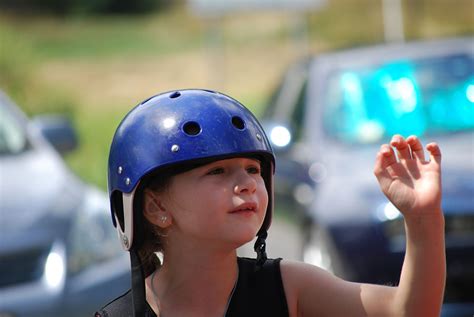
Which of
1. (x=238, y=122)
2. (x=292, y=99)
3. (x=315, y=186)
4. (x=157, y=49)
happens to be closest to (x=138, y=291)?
(x=238, y=122)

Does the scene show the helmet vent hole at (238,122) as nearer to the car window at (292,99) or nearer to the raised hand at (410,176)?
the raised hand at (410,176)

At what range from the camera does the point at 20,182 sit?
758 centimetres

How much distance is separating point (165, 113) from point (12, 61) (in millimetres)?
24059

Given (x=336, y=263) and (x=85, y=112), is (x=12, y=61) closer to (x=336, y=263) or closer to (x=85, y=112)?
(x=85, y=112)

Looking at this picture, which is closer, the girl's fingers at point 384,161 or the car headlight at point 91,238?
the girl's fingers at point 384,161

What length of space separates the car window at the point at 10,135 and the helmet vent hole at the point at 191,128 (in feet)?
15.9

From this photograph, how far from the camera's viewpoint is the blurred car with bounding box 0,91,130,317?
6.62m

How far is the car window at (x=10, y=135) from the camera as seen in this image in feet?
26.8

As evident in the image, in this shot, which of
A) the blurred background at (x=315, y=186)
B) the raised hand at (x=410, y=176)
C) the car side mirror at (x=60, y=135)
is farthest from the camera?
the car side mirror at (x=60, y=135)

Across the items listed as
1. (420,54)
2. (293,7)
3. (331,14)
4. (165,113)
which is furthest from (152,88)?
(165,113)

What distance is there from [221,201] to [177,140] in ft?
0.68

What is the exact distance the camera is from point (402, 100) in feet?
26.8

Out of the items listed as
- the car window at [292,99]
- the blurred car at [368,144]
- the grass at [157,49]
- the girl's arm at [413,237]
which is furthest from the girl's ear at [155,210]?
the grass at [157,49]

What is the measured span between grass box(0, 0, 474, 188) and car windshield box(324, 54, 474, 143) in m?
16.3
